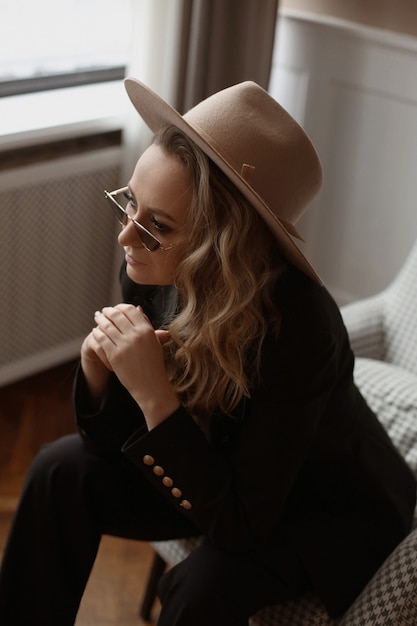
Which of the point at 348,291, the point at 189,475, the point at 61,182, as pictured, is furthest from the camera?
the point at 348,291

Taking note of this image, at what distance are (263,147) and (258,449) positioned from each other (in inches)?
16.4

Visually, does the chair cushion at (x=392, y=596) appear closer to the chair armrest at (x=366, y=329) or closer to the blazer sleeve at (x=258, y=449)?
the blazer sleeve at (x=258, y=449)

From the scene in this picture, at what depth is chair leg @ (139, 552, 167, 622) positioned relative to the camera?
5.53 ft

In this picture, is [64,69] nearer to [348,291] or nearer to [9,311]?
[9,311]

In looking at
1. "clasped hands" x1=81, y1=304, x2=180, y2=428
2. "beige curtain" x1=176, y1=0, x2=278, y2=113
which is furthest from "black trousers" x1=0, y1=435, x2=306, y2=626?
"beige curtain" x1=176, y1=0, x2=278, y2=113

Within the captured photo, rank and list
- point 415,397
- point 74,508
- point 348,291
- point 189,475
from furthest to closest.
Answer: point 348,291 → point 415,397 → point 74,508 → point 189,475

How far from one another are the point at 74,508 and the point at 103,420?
143mm

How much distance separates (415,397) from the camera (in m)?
1.62

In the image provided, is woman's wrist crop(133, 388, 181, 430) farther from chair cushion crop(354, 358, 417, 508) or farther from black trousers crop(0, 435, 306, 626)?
chair cushion crop(354, 358, 417, 508)

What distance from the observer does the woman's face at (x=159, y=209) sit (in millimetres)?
1209

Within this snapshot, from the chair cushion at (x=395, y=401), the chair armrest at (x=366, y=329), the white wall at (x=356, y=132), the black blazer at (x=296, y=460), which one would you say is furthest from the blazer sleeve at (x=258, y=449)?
the white wall at (x=356, y=132)

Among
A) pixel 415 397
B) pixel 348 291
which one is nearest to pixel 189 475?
pixel 415 397

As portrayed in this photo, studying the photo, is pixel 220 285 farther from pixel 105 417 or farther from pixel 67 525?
pixel 67 525

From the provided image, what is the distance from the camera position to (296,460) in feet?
4.12
